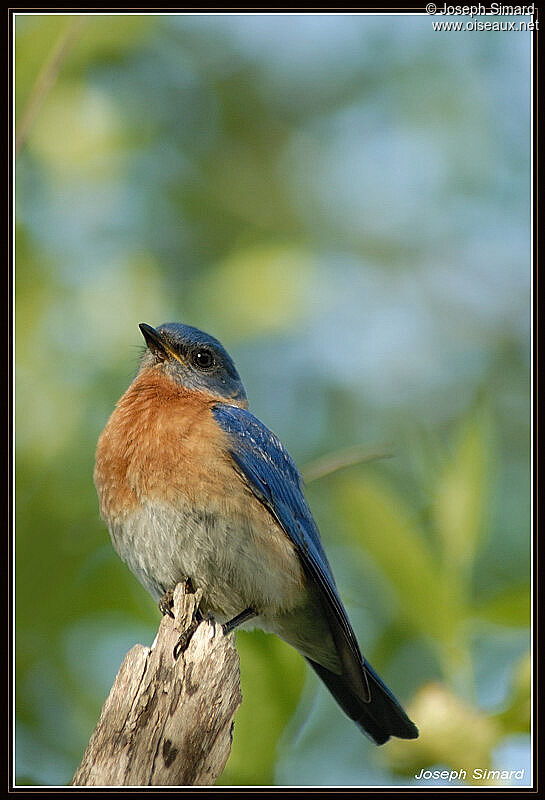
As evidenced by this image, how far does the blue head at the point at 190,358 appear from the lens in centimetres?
605

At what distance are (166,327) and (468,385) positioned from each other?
354 centimetres

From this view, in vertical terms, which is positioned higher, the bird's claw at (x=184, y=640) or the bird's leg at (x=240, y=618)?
the bird's claw at (x=184, y=640)

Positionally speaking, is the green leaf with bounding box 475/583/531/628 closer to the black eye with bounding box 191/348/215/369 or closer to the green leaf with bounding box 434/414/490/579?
the green leaf with bounding box 434/414/490/579

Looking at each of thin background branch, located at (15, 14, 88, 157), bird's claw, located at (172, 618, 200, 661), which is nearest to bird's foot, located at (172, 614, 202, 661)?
bird's claw, located at (172, 618, 200, 661)

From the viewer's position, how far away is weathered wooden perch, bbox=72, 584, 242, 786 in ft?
12.5

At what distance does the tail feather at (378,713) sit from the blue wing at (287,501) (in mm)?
86

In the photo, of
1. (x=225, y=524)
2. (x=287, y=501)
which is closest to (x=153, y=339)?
(x=287, y=501)

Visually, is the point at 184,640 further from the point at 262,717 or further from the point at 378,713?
the point at 378,713

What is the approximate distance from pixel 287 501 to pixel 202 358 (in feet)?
4.14

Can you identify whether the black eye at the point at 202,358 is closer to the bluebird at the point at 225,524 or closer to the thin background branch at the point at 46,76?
the bluebird at the point at 225,524

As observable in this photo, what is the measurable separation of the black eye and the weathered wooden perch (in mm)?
2191

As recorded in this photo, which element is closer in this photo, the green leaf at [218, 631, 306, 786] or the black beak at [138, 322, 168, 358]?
the green leaf at [218, 631, 306, 786]

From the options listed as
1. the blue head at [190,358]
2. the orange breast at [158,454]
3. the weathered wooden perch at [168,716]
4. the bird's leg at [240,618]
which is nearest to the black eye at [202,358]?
the blue head at [190,358]
